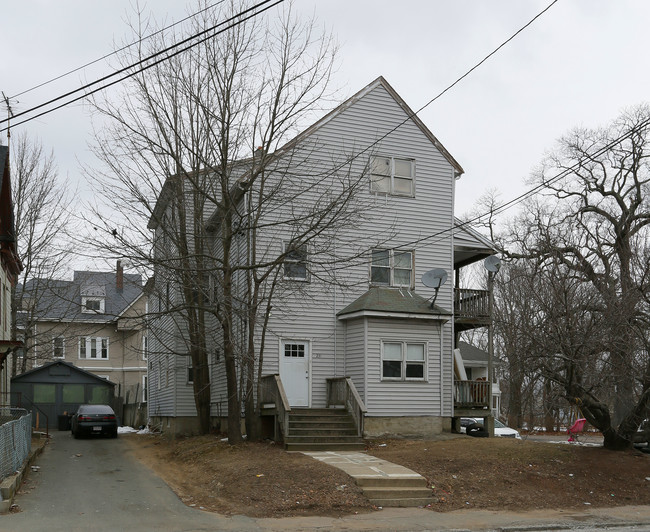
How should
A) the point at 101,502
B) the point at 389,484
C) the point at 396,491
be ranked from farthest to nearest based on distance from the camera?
the point at 389,484 → the point at 396,491 → the point at 101,502

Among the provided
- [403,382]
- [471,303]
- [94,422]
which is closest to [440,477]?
[403,382]

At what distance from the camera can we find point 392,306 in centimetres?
2197

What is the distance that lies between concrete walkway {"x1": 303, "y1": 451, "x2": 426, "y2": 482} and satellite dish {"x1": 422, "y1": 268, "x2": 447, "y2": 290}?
21.1ft

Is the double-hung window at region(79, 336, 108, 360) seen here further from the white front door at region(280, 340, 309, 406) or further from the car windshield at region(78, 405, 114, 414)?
the white front door at region(280, 340, 309, 406)

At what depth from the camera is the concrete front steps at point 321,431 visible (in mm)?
18422

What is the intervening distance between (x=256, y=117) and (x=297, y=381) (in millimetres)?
8064

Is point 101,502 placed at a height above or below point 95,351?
below

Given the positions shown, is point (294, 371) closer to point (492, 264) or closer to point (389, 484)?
point (492, 264)

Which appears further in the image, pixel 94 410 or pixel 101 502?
pixel 94 410

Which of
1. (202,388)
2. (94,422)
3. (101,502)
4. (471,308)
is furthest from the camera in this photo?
(94,422)

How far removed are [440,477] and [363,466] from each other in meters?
1.65

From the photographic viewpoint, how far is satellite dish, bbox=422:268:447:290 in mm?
22203

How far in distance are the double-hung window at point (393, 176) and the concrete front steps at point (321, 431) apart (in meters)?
7.39

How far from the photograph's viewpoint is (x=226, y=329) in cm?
1852
